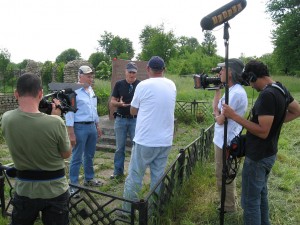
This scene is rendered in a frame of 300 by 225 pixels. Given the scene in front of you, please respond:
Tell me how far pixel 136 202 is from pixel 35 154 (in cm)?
93

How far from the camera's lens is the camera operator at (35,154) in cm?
228

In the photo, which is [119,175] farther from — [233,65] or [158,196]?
[233,65]

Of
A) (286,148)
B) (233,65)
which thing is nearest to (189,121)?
(286,148)

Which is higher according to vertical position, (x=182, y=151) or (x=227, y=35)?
(x=227, y=35)

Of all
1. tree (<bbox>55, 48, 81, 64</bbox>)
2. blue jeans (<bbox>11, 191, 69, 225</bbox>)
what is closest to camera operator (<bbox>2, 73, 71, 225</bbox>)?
blue jeans (<bbox>11, 191, 69, 225</bbox>)

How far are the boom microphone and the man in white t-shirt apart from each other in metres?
0.76

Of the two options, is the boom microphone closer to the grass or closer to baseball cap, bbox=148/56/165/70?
baseball cap, bbox=148/56/165/70

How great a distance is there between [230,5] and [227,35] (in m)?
0.26

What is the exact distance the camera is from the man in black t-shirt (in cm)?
497

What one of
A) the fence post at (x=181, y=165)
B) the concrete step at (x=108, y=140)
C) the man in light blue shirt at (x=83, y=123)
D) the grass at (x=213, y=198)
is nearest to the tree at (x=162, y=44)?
the concrete step at (x=108, y=140)

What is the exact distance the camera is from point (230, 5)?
2803 millimetres

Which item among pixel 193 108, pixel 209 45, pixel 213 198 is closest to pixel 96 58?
pixel 209 45

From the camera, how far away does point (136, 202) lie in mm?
2668

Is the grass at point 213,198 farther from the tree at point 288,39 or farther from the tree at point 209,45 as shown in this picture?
the tree at point 209,45
